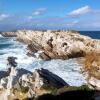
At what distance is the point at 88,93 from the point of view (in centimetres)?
3050

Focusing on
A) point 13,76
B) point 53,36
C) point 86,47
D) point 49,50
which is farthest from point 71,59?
point 13,76

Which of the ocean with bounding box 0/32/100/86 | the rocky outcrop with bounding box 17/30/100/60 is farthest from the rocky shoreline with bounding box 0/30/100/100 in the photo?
the ocean with bounding box 0/32/100/86

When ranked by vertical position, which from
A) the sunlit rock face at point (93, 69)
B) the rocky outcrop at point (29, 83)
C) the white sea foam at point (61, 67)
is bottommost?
the white sea foam at point (61, 67)

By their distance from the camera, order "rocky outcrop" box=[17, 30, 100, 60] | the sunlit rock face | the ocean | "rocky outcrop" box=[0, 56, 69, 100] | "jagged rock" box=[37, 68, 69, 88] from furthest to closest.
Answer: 1. "rocky outcrop" box=[17, 30, 100, 60]
2. the ocean
3. the sunlit rock face
4. "jagged rock" box=[37, 68, 69, 88]
5. "rocky outcrop" box=[0, 56, 69, 100]

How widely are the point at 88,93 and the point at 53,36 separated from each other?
4559 cm

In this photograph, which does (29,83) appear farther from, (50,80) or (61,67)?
(61,67)

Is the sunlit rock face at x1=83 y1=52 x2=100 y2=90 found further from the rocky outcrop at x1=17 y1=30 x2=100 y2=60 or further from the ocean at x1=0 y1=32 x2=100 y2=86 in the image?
the rocky outcrop at x1=17 y1=30 x2=100 y2=60

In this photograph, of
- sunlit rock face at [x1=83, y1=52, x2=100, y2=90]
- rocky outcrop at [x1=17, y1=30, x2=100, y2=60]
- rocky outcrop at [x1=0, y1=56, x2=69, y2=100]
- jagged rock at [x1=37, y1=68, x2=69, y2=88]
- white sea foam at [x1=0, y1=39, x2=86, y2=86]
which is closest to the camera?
rocky outcrop at [x1=0, y1=56, x2=69, y2=100]

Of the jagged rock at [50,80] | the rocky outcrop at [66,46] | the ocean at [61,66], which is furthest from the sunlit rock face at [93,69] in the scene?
the jagged rock at [50,80]

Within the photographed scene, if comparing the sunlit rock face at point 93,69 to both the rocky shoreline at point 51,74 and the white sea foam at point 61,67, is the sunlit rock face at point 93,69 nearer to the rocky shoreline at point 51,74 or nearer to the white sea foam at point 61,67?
the rocky shoreline at point 51,74

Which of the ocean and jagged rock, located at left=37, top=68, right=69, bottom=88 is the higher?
jagged rock, located at left=37, top=68, right=69, bottom=88

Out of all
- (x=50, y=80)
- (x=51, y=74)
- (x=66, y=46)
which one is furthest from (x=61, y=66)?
(x=50, y=80)

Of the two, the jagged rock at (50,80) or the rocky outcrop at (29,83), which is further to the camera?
the jagged rock at (50,80)

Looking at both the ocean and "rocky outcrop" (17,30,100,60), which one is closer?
the ocean
